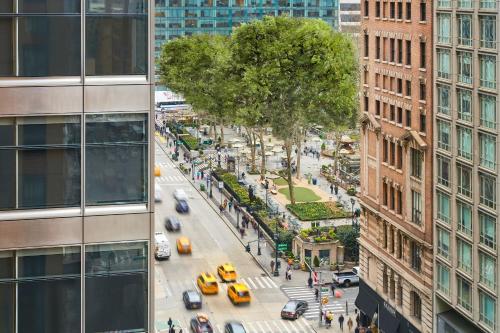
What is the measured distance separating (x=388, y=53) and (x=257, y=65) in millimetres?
42173

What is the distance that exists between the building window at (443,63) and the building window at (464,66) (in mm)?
1621

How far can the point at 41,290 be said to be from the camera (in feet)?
77.3

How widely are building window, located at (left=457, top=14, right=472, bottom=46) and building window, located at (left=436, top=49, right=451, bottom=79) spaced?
7.68 feet

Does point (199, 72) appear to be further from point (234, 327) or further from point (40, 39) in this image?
point (40, 39)

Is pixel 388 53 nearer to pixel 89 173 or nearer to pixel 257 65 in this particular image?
pixel 257 65

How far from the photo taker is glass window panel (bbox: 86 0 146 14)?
23.6 m

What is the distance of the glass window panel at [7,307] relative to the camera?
23.4 meters

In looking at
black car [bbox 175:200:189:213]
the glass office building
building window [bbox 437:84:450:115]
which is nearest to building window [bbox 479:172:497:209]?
building window [bbox 437:84:450:115]

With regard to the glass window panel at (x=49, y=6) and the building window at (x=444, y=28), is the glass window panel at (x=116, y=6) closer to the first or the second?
the glass window panel at (x=49, y=6)

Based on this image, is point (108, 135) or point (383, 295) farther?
point (383, 295)

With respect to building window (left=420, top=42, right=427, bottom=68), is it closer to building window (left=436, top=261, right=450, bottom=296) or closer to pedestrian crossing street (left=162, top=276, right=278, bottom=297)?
building window (left=436, top=261, right=450, bottom=296)

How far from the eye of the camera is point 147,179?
79.9 feet

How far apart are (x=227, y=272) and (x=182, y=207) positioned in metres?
27.7

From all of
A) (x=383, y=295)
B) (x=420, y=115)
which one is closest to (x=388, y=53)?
(x=420, y=115)
